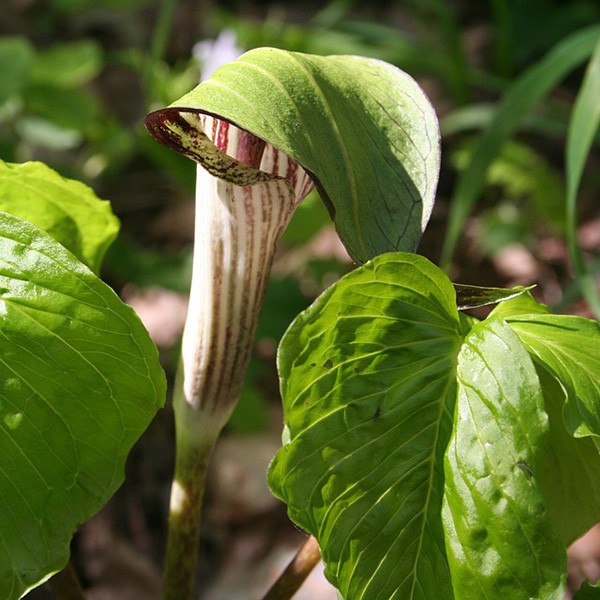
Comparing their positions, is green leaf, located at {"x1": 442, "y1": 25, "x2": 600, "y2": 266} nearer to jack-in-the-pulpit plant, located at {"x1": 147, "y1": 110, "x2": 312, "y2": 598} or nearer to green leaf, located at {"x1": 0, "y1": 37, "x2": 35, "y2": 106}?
green leaf, located at {"x1": 0, "y1": 37, "x2": 35, "y2": 106}

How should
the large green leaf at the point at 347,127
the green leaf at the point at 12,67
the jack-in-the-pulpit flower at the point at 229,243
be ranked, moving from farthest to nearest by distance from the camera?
the green leaf at the point at 12,67 < the jack-in-the-pulpit flower at the point at 229,243 < the large green leaf at the point at 347,127

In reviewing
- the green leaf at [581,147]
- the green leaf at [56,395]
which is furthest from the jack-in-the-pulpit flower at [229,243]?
the green leaf at [581,147]

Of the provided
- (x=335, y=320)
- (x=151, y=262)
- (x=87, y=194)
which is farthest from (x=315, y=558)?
(x=151, y=262)

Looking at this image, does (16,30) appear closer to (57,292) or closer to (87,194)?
(87,194)

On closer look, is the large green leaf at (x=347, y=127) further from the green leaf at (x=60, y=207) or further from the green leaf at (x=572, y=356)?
the green leaf at (x=60, y=207)

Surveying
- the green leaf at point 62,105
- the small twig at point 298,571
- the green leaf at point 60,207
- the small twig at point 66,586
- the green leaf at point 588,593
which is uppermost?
the green leaf at point 60,207

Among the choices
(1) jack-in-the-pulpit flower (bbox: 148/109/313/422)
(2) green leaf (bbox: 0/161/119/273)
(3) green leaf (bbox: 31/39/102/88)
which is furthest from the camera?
(3) green leaf (bbox: 31/39/102/88)

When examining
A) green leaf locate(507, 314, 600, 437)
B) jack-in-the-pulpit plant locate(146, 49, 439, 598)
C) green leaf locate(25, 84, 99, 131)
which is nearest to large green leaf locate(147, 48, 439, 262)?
jack-in-the-pulpit plant locate(146, 49, 439, 598)
